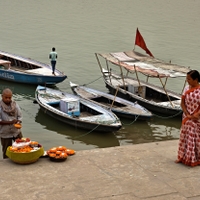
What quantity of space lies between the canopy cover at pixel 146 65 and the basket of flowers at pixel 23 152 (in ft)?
21.0

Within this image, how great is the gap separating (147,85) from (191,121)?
8.44m

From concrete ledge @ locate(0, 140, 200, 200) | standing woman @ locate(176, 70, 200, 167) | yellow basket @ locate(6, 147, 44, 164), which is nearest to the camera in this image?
concrete ledge @ locate(0, 140, 200, 200)

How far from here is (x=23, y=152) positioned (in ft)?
21.6

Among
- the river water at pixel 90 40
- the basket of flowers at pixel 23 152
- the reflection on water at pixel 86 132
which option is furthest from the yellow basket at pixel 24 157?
→ the river water at pixel 90 40

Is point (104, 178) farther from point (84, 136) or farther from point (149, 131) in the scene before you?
→ point (149, 131)

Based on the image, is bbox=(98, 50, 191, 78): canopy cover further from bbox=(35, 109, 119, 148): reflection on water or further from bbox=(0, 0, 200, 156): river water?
bbox=(35, 109, 119, 148): reflection on water

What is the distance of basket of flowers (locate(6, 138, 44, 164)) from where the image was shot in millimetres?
6613

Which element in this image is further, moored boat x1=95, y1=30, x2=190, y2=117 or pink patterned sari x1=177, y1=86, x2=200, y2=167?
moored boat x1=95, y1=30, x2=190, y2=117

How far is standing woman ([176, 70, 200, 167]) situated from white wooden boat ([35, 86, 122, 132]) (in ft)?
14.9

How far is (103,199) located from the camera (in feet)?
18.6

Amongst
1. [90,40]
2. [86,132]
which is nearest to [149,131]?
[86,132]

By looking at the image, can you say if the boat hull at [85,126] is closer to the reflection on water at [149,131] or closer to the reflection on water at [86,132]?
the reflection on water at [86,132]

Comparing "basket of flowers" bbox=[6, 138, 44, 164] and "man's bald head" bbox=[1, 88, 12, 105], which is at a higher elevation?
"man's bald head" bbox=[1, 88, 12, 105]

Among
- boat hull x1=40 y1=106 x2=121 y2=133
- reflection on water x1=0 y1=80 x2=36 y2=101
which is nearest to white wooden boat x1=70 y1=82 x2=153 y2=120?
boat hull x1=40 y1=106 x2=121 y2=133
